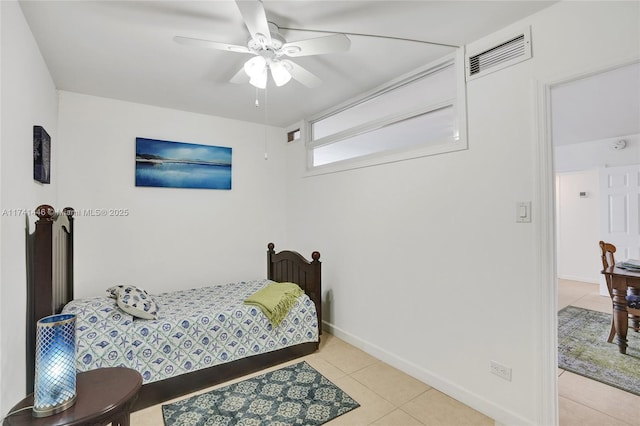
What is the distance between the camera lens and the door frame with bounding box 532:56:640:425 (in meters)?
1.76

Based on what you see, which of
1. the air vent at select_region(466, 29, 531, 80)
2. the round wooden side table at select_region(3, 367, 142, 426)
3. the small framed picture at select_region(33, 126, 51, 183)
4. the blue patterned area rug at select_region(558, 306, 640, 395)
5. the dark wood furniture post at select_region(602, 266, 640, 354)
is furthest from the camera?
the dark wood furniture post at select_region(602, 266, 640, 354)

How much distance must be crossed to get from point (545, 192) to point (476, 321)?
978 mm

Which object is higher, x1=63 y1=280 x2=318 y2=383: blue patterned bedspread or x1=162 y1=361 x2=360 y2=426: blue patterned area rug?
x1=63 y1=280 x2=318 y2=383: blue patterned bedspread

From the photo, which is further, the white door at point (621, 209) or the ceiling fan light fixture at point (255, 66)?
the white door at point (621, 209)

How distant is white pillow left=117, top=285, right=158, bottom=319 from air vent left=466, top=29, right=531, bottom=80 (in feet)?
9.64

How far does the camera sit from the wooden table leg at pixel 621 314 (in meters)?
2.74

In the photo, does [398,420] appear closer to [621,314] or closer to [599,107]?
[621,314]

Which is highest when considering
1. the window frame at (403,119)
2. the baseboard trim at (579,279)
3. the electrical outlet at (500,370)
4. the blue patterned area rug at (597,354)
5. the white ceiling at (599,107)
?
the white ceiling at (599,107)

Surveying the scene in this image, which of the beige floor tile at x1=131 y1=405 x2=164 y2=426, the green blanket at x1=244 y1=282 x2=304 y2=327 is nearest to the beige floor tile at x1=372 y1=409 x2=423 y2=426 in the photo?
the green blanket at x1=244 y1=282 x2=304 y2=327

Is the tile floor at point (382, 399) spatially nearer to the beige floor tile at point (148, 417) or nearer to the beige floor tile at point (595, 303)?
the beige floor tile at point (148, 417)

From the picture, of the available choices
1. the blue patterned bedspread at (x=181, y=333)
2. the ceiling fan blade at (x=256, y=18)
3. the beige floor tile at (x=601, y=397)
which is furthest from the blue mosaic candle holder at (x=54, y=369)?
the beige floor tile at (x=601, y=397)

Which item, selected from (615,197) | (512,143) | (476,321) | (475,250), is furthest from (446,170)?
(615,197)

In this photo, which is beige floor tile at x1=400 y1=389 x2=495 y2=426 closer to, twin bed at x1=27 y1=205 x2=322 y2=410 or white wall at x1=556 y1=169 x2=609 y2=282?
twin bed at x1=27 y1=205 x2=322 y2=410

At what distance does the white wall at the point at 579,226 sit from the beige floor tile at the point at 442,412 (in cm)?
496
